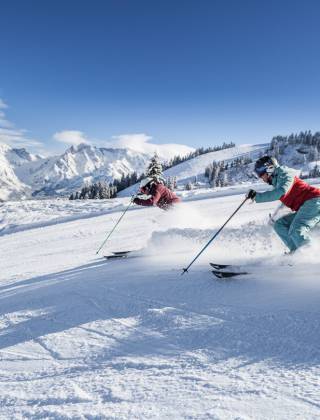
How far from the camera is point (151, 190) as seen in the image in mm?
11688

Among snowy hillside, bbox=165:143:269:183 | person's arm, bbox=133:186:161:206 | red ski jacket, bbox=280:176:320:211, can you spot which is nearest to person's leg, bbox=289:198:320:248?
red ski jacket, bbox=280:176:320:211

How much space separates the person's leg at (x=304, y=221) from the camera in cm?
595

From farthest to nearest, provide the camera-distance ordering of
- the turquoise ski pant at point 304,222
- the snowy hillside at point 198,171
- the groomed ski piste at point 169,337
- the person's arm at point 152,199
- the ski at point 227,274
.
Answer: the snowy hillside at point 198,171 → the person's arm at point 152,199 → the turquoise ski pant at point 304,222 → the ski at point 227,274 → the groomed ski piste at point 169,337

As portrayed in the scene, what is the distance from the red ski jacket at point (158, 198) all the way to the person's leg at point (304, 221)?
6.04 m

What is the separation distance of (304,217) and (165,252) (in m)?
3.78

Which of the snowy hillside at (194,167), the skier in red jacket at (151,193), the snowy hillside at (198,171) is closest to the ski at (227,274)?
the skier in red jacket at (151,193)

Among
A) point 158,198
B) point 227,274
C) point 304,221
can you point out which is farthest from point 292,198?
point 158,198

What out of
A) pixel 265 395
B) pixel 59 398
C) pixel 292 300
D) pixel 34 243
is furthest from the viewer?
pixel 34 243

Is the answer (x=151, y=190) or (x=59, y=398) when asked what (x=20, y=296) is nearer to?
(x=59, y=398)

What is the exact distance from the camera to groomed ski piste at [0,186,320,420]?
2.94 meters

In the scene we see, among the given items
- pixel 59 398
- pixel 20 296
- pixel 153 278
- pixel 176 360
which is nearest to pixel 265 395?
pixel 176 360

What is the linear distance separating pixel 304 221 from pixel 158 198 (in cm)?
620

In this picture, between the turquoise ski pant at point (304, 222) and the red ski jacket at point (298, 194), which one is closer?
the turquoise ski pant at point (304, 222)

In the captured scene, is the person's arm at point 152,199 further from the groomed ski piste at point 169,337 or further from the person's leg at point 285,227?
the person's leg at point 285,227
